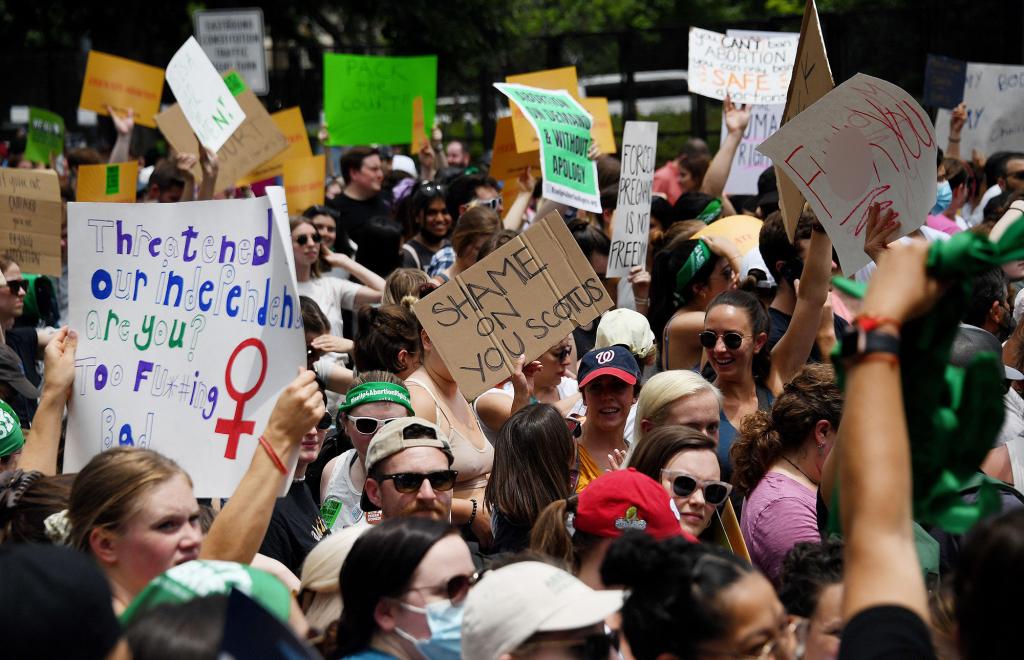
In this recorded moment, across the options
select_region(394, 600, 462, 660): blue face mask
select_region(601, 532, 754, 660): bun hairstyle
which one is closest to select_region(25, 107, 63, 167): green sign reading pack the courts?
select_region(394, 600, 462, 660): blue face mask

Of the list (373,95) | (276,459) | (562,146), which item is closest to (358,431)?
(276,459)

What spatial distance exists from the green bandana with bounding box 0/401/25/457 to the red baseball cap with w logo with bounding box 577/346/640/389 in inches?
84.2

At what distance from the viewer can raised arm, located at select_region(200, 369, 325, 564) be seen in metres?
3.59

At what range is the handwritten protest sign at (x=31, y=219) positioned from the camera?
771cm

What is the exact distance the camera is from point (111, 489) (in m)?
3.51

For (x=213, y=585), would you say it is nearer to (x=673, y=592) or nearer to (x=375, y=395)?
(x=673, y=592)

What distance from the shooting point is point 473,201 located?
9703 millimetres

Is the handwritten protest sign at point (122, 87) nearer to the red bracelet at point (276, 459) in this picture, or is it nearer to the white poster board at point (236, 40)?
the white poster board at point (236, 40)

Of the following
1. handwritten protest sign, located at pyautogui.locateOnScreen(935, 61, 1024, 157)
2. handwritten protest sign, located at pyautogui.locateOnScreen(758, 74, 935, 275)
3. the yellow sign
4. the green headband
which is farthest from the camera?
handwritten protest sign, located at pyautogui.locateOnScreen(935, 61, 1024, 157)

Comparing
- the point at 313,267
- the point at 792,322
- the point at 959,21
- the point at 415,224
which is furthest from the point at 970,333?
the point at 959,21

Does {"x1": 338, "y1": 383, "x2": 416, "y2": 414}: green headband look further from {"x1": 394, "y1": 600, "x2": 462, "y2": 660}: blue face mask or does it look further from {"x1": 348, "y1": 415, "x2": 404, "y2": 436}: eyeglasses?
{"x1": 394, "y1": 600, "x2": 462, "y2": 660}: blue face mask

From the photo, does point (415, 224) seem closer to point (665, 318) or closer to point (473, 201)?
point (473, 201)

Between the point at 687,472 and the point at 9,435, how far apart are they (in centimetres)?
229

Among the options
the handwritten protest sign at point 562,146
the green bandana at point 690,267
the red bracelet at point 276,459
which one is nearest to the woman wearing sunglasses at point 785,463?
the red bracelet at point 276,459
